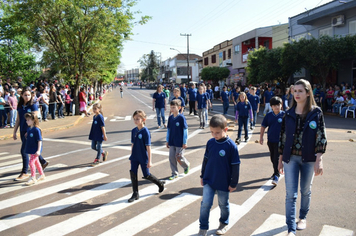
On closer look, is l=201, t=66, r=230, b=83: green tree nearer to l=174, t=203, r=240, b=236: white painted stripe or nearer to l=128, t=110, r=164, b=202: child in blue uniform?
l=128, t=110, r=164, b=202: child in blue uniform

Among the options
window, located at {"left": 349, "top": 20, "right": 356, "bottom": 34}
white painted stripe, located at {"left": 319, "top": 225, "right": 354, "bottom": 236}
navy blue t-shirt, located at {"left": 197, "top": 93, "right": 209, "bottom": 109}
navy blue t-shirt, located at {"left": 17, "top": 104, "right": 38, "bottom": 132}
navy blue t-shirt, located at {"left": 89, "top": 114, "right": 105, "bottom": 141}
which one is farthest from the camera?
window, located at {"left": 349, "top": 20, "right": 356, "bottom": 34}

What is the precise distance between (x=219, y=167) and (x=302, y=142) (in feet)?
3.52

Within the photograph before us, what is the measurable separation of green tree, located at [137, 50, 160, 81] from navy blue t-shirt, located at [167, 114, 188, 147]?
364 feet

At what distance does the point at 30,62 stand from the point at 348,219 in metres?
32.1

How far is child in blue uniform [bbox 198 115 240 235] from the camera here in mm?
3729

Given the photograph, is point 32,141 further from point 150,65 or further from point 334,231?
point 150,65

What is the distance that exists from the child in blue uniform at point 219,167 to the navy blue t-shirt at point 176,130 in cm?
245

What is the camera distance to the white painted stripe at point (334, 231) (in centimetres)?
389

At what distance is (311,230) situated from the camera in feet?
13.2

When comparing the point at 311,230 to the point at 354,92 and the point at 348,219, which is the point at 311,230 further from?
the point at 354,92

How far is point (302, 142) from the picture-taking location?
367 cm

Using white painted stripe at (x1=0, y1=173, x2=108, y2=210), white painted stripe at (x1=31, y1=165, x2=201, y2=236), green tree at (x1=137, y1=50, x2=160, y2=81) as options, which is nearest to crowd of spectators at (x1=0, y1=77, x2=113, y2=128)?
white painted stripe at (x1=0, y1=173, x2=108, y2=210)

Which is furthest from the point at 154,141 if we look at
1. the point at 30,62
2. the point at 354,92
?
the point at 30,62

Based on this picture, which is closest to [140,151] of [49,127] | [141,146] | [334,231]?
[141,146]
